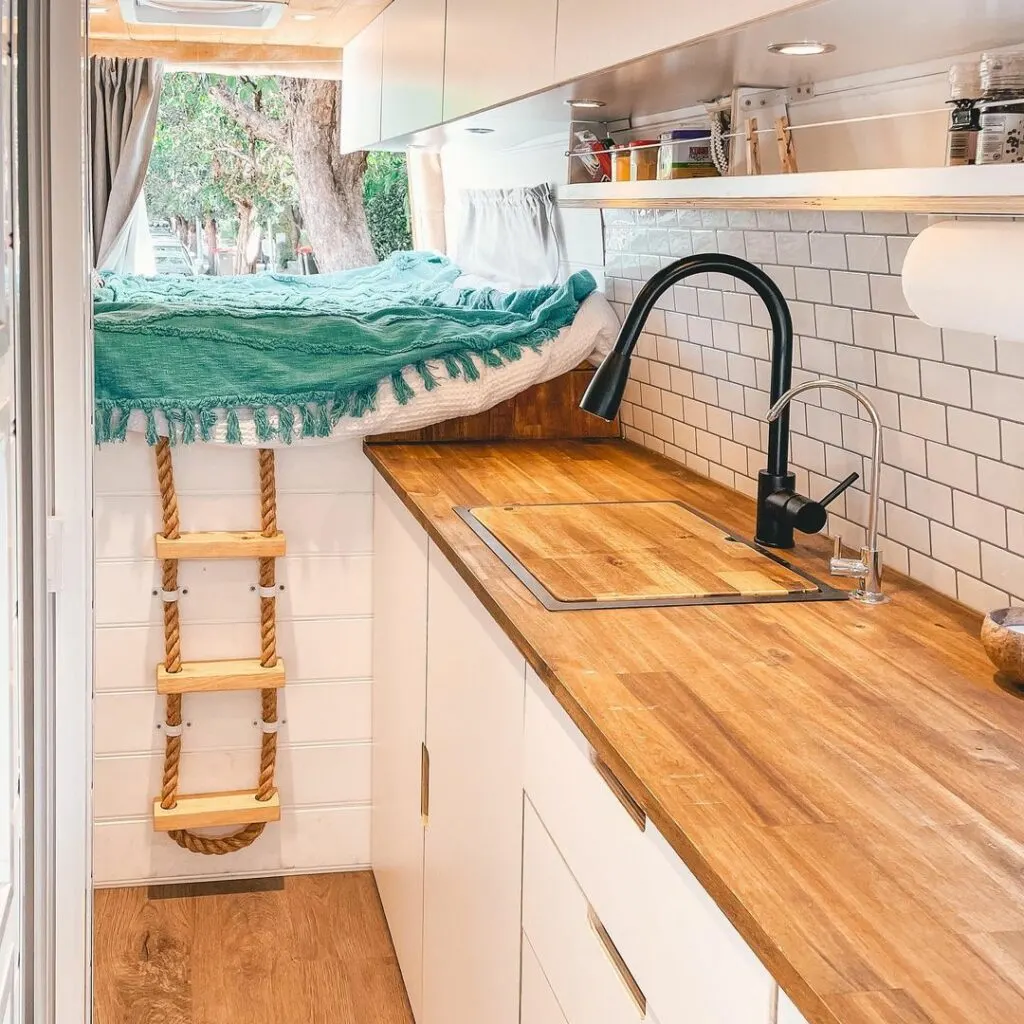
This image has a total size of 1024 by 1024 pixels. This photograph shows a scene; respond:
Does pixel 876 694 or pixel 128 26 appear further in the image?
pixel 128 26

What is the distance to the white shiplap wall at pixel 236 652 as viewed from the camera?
294 cm

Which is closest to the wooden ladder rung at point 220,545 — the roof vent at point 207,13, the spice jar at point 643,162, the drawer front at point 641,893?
the spice jar at point 643,162

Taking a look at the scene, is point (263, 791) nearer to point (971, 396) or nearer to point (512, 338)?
point (512, 338)

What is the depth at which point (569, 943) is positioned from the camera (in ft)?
4.89

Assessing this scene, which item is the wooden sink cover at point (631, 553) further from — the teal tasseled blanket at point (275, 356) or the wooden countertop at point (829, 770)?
the teal tasseled blanket at point (275, 356)

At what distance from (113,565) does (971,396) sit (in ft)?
6.27

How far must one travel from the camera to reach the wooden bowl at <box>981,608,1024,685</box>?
1.44m

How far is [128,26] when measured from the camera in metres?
4.08

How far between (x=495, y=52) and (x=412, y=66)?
81cm

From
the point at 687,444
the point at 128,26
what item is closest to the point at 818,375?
the point at 687,444

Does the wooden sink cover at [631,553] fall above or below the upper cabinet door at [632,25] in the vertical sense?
below

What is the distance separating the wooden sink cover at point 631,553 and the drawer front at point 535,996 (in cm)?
46

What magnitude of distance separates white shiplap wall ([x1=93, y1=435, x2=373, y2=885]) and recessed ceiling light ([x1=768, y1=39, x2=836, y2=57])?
156 centimetres

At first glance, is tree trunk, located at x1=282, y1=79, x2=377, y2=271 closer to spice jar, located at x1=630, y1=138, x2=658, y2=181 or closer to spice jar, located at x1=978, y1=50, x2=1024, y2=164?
spice jar, located at x1=630, y1=138, x2=658, y2=181
